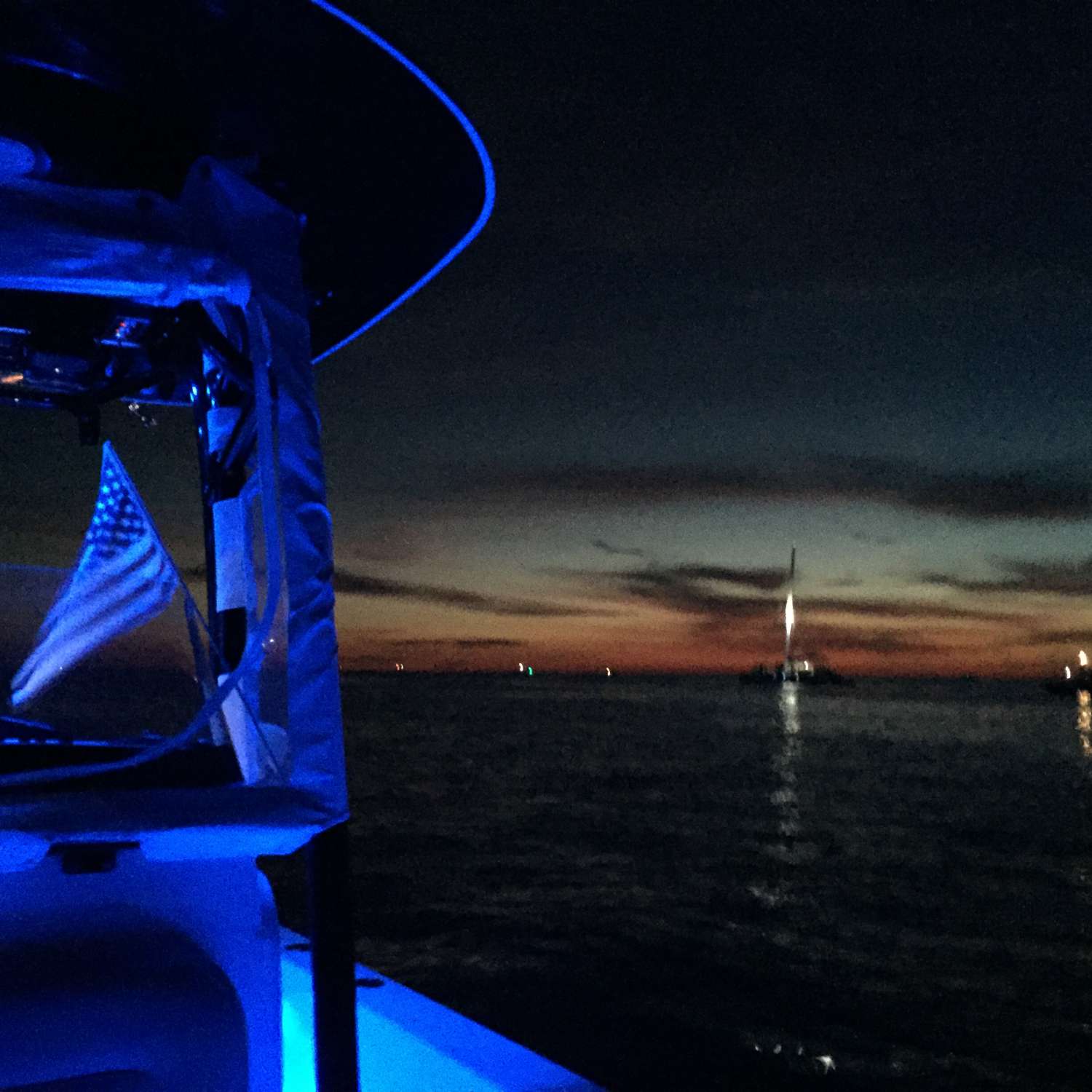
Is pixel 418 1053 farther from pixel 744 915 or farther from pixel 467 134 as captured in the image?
pixel 744 915

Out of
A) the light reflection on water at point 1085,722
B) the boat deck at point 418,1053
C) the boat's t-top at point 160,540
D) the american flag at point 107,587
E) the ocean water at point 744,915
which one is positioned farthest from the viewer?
the light reflection on water at point 1085,722

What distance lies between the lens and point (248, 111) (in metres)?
2.34

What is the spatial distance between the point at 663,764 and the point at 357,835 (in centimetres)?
2158

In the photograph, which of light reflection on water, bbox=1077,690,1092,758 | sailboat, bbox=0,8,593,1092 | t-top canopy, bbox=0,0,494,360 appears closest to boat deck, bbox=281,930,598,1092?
sailboat, bbox=0,8,593,1092

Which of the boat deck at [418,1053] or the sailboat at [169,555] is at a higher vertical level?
the sailboat at [169,555]

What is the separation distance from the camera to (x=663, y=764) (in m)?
45.0

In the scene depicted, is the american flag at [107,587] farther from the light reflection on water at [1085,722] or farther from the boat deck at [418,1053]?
the light reflection on water at [1085,722]

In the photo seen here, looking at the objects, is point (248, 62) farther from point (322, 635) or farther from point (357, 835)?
point (357, 835)

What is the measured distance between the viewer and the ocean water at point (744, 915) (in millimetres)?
11398

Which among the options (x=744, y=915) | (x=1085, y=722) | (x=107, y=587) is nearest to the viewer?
(x=107, y=587)

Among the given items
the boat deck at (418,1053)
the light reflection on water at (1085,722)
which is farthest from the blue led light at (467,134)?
the light reflection on water at (1085,722)

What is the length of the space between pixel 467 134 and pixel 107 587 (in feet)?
4.47

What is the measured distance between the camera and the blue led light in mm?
→ 2072

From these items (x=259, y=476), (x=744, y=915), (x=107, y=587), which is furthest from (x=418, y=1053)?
(x=744, y=915)
